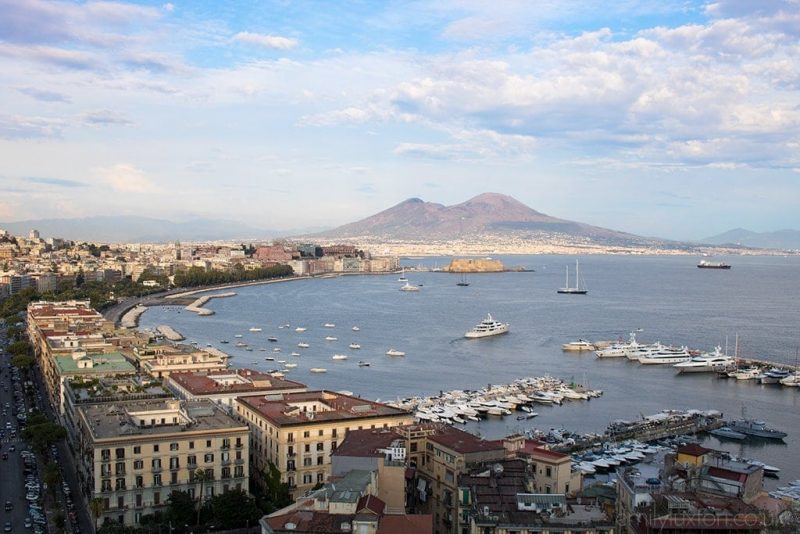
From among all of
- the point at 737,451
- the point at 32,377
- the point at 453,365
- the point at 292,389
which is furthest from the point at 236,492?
the point at 453,365

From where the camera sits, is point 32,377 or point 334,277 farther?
point 334,277

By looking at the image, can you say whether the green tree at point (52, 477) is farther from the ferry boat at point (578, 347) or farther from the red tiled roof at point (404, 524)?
the ferry boat at point (578, 347)

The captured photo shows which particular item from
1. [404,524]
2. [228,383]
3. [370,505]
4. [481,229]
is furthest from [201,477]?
[481,229]

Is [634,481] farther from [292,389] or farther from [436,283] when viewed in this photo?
[436,283]

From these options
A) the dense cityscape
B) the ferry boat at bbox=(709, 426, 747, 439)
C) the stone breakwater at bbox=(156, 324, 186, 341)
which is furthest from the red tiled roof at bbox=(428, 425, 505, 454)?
the stone breakwater at bbox=(156, 324, 186, 341)

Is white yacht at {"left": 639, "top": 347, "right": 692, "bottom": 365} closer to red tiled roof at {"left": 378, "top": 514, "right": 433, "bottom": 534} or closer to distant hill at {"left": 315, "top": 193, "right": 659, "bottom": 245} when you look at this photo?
red tiled roof at {"left": 378, "top": 514, "right": 433, "bottom": 534}

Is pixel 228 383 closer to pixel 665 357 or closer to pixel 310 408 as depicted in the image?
pixel 310 408
